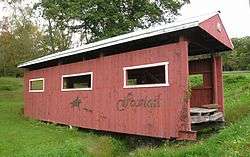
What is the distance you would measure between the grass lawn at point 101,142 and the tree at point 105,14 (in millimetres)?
11706

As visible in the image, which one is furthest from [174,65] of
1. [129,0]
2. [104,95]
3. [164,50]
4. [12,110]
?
[129,0]

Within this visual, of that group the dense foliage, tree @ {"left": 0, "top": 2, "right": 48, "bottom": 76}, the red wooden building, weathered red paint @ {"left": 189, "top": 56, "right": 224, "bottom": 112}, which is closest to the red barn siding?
the red wooden building

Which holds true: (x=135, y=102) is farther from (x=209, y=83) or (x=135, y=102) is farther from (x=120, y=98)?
(x=209, y=83)

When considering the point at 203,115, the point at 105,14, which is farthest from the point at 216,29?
the point at 105,14

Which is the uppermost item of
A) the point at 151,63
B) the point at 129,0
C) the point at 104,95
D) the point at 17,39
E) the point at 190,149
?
the point at 129,0

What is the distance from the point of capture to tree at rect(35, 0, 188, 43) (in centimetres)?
3209

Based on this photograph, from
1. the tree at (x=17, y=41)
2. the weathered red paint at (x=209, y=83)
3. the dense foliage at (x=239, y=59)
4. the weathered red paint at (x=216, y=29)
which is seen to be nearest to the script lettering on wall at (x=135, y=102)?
the weathered red paint at (x=216, y=29)

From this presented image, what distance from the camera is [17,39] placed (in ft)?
126

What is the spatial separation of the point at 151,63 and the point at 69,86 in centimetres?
773

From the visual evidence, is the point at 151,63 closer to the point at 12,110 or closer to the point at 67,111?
the point at 67,111

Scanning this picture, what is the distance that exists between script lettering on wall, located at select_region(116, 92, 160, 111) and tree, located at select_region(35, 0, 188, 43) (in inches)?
684

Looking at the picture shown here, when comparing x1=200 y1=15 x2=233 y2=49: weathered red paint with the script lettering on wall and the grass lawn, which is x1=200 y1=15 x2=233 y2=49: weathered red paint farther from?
the grass lawn

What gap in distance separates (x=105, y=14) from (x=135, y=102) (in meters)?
19.4

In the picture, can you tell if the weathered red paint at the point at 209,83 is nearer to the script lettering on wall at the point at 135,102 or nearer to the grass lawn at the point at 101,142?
the grass lawn at the point at 101,142
